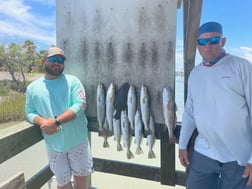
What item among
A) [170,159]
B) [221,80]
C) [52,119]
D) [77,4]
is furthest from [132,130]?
[77,4]

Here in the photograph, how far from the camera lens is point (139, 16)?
85.0 inches

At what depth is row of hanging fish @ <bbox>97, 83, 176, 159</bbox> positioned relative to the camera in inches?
82.4

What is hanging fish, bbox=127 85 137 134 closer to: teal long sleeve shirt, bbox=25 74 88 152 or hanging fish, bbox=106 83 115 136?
hanging fish, bbox=106 83 115 136

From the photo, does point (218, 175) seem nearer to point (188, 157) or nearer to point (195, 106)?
point (188, 157)

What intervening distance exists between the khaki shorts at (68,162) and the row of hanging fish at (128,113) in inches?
11.2

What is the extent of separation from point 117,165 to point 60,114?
2.62 feet

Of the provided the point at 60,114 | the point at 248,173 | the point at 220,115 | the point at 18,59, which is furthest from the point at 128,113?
the point at 18,59

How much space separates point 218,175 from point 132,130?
0.76 metres

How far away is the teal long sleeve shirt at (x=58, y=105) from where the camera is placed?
197cm

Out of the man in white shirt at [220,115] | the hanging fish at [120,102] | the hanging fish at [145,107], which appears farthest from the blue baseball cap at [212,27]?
the hanging fish at [120,102]

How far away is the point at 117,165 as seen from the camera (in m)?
2.46

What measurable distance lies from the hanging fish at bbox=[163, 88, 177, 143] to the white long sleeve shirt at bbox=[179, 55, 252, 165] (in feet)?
1.33

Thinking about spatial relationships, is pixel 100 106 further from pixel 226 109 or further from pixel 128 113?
pixel 226 109

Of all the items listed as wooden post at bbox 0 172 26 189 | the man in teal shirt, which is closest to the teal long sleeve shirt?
the man in teal shirt
